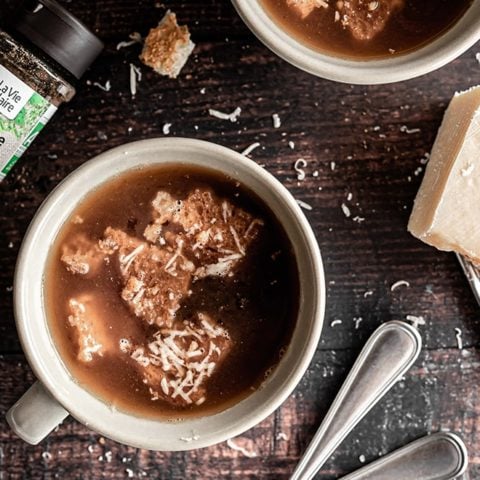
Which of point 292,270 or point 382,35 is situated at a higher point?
point 382,35

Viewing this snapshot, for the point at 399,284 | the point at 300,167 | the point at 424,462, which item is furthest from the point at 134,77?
the point at 424,462

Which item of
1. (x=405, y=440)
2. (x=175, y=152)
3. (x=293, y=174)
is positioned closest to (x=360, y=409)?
(x=405, y=440)

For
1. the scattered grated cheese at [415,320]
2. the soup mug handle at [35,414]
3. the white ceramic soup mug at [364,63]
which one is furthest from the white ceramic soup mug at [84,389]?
the scattered grated cheese at [415,320]

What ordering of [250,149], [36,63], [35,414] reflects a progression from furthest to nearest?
[250,149] < [36,63] < [35,414]

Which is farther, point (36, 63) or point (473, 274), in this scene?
point (473, 274)

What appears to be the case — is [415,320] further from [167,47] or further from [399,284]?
[167,47]

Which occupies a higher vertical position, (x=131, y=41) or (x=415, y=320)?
(x=131, y=41)

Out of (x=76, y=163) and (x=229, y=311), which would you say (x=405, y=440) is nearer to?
(x=229, y=311)
